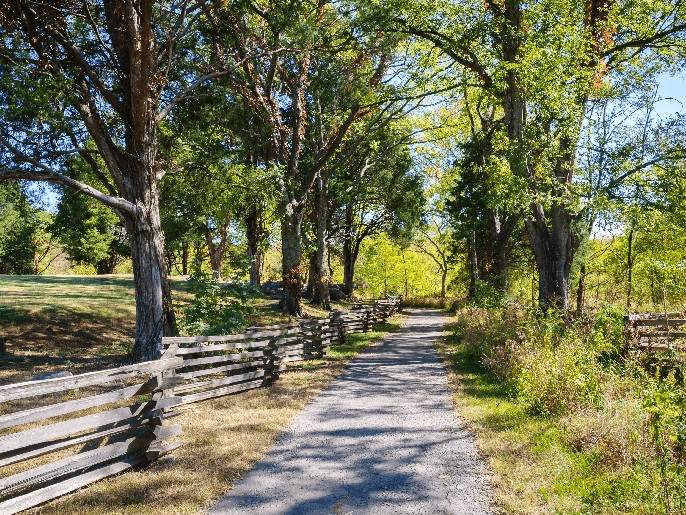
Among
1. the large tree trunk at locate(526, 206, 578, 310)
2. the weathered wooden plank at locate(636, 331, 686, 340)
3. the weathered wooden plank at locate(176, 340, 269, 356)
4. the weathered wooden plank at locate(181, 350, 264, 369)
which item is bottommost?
the weathered wooden plank at locate(181, 350, 264, 369)

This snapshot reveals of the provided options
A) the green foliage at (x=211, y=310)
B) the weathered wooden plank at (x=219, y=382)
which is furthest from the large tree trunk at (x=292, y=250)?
the weathered wooden plank at (x=219, y=382)

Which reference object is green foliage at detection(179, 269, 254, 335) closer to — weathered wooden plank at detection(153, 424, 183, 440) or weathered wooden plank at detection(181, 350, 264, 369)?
weathered wooden plank at detection(181, 350, 264, 369)

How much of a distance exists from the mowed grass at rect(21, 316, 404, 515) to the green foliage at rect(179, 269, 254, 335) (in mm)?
1668

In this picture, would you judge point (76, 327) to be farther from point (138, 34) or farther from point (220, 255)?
point (220, 255)

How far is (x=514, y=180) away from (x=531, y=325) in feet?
17.4

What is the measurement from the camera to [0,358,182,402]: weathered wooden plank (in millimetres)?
4730

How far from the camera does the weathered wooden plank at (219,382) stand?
948cm

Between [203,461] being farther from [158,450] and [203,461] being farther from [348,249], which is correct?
[348,249]

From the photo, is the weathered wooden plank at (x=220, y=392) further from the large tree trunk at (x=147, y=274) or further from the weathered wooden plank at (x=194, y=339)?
the large tree trunk at (x=147, y=274)

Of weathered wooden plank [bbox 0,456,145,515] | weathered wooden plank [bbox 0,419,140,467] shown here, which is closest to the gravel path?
weathered wooden plank [bbox 0,456,145,515]

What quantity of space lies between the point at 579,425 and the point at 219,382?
682 centimetres

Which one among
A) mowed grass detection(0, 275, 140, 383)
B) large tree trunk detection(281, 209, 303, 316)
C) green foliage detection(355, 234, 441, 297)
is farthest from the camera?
green foliage detection(355, 234, 441, 297)

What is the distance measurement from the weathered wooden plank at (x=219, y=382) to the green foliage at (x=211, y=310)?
43.9 inches

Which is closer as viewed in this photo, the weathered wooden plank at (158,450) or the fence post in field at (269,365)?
the weathered wooden plank at (158,450)
